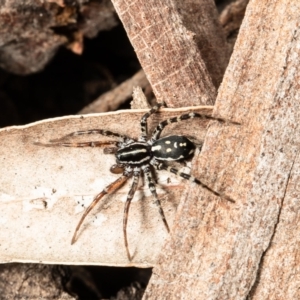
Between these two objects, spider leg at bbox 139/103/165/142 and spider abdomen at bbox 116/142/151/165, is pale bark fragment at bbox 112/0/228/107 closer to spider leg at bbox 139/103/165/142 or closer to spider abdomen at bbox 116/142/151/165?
spider leg at bbox 139/103/165/142

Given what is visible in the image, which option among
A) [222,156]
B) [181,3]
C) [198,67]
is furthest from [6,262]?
[181,3]

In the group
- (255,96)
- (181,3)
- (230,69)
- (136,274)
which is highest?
(181,3)

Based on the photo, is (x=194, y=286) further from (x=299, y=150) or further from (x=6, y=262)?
(x=6, y=262)

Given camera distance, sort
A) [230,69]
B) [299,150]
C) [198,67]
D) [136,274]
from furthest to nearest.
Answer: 1. [136,274]
2. [198,67]
3. [230,69]
4. [299,150]

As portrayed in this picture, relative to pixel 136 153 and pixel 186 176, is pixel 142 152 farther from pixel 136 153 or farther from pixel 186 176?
pixel 186 176

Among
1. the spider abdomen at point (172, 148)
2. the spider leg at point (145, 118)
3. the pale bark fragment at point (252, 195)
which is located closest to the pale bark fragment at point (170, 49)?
the spider leg at point (145, 118)
